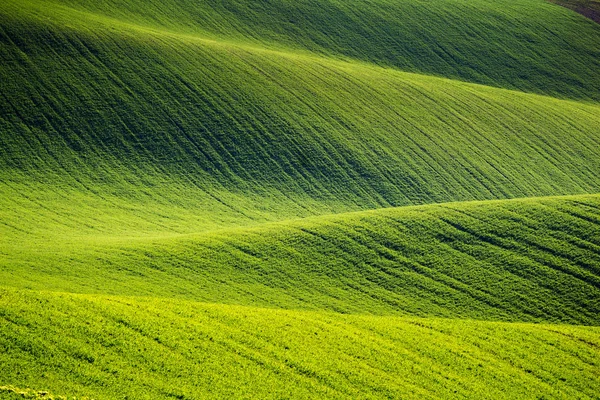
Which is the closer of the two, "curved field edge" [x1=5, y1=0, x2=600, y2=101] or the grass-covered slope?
the grass-covered slope

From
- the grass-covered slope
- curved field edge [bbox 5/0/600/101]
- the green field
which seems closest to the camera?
the green field

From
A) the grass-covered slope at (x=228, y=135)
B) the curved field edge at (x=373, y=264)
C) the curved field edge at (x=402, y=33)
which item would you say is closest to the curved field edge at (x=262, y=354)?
the curved field edge at (x=373, y=264)

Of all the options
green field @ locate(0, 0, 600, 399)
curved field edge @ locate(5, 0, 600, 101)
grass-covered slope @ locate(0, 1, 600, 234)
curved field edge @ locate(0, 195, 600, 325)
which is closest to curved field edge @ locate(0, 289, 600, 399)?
green field @ locate(0, 0, 600, 399)

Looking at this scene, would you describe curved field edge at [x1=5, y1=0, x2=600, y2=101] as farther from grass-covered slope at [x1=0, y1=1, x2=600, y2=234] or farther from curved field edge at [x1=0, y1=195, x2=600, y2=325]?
curved field edge at [x1=0, y1=195, x2=600, y2=325]

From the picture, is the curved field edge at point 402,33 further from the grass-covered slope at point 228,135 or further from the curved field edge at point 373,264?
the curved field edge at point 373,264

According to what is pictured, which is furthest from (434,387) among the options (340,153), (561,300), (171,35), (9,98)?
(171,35)

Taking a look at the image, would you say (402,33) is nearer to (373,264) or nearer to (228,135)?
(228,135)
